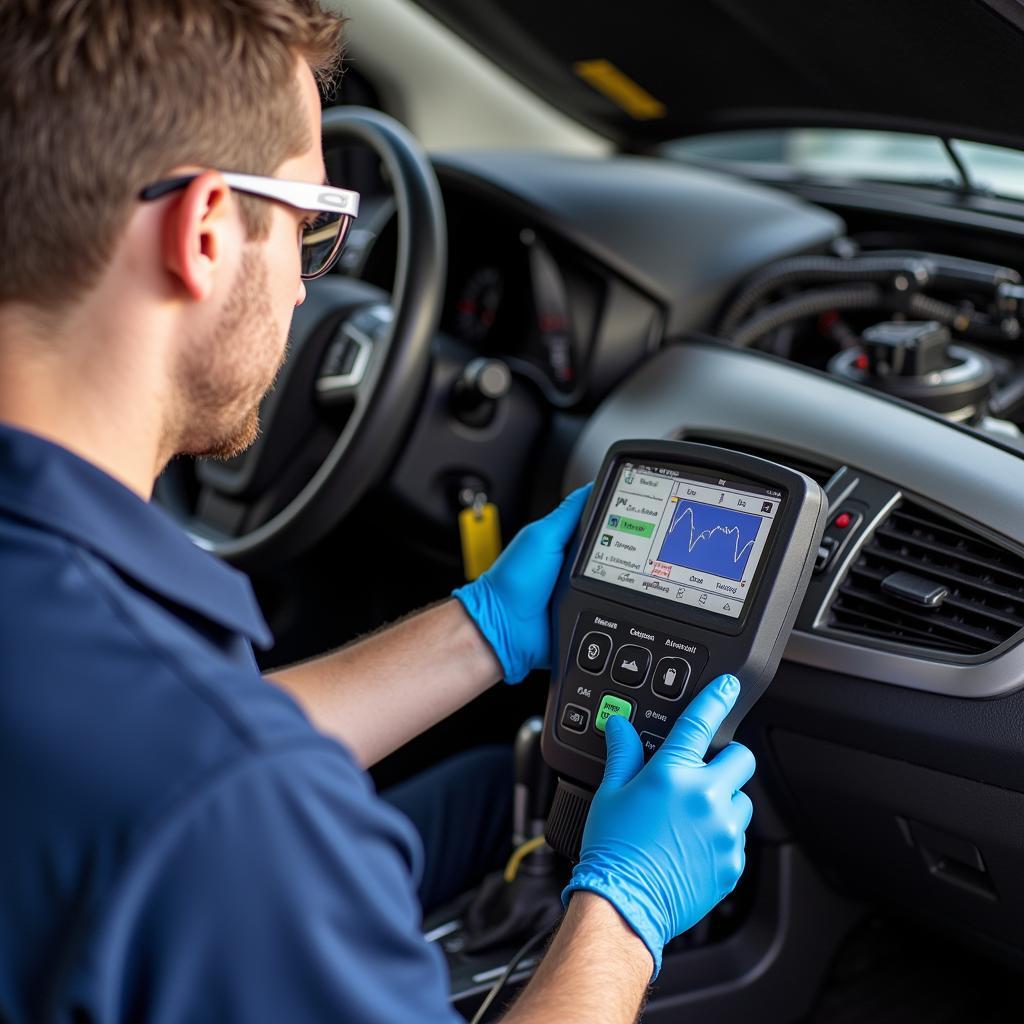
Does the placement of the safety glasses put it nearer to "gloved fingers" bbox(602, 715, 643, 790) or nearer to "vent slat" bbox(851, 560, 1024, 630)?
"gloved fingers" bbox(602, 715, 643, 790)

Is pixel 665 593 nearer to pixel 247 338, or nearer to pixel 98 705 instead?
pixel 247 338

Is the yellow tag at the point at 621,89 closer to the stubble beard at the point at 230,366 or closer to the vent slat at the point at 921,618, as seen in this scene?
the vent slat at the point at 921,618

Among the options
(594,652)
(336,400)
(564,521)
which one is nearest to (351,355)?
(336,400)

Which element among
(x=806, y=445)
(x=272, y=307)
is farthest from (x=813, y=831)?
(x=272, y=307)

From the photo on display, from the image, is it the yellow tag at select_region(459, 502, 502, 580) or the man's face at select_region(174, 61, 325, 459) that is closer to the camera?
the man's face at select_region(174, 61, 325, 459)

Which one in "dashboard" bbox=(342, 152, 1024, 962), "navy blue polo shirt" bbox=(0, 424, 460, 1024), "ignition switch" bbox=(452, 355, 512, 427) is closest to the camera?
"navy blue polo shirt" bbox=(0, 424, 460, 1024)

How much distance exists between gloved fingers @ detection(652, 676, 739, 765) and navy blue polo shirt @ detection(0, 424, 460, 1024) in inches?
12.2

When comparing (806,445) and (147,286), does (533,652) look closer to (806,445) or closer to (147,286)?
(806,445)

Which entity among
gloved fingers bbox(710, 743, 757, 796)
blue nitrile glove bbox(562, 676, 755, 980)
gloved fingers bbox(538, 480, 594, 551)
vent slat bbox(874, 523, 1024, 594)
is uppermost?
vent slat bbox(874, 523, 1024, 594)

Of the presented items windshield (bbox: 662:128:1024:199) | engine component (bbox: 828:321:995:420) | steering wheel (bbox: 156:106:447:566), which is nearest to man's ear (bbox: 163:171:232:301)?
steering wheel (bbox: 156:106:447:566)

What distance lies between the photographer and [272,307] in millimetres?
768

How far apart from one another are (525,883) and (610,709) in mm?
409

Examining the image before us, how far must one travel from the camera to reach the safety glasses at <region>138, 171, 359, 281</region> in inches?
26.7

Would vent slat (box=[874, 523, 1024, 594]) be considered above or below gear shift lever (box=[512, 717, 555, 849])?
above
